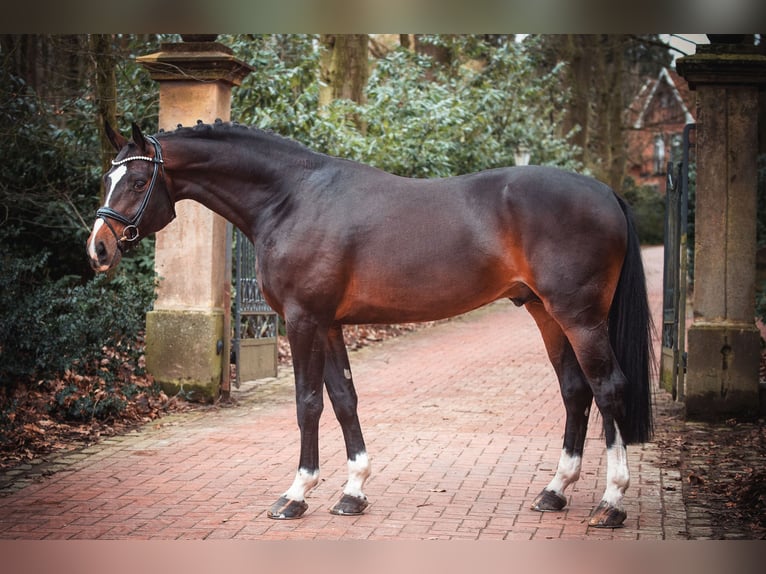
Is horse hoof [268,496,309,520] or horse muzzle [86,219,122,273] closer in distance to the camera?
horse muzzle [86,219,122,273]

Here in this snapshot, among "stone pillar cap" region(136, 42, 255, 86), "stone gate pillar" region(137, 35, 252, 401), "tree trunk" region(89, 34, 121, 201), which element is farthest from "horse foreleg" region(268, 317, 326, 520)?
"tree trunk" region(89, 34, 121, 201)

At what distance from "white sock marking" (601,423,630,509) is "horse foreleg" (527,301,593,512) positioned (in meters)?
0.41

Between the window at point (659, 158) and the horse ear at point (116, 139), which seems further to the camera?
the window at point (659, 158)

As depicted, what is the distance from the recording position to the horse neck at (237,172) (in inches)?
229

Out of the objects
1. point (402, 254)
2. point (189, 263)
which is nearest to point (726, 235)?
point (402, 254)

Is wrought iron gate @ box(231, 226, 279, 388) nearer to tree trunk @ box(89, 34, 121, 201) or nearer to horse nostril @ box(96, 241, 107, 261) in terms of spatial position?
tree trunk @ box(89, 34, 121, 201)

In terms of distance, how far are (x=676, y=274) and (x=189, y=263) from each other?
516 cm

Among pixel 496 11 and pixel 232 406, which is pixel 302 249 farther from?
pixel 232 406

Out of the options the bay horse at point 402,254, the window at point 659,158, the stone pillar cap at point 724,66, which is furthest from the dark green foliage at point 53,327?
the window at point 659,158

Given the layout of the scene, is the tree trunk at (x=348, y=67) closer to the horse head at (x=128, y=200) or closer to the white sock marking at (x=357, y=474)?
the horse head at (x=128, y=200)

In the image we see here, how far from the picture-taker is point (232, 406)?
386 inches

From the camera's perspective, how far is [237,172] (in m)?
5.84

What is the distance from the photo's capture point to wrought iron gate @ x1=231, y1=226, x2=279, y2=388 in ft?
34.3

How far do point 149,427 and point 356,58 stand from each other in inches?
446
